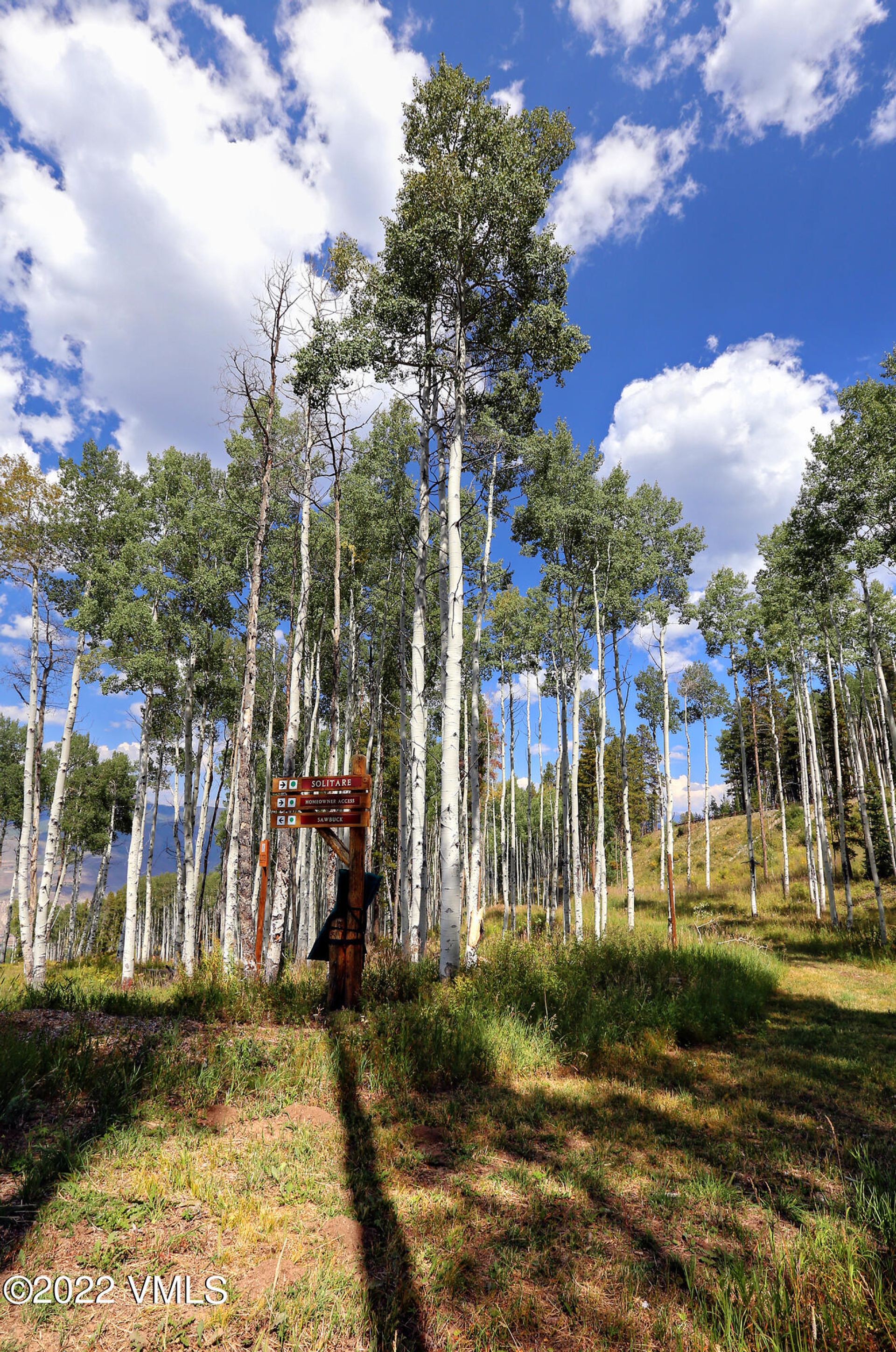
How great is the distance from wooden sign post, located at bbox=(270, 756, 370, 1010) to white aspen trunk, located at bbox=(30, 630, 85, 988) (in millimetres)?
8608

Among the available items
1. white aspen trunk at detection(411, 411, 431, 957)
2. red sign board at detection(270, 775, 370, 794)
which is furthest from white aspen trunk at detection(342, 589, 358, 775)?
red sign board at detection(270, 775, 370, 794)

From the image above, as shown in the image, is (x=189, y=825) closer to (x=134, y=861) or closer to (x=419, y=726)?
(x=134, y=861)

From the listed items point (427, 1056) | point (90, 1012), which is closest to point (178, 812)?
point (90, 1012)

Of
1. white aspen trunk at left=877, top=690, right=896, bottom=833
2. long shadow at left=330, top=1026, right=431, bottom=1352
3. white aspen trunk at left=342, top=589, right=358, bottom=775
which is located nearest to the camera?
long shadow at left=330, top=1026, right=431, bottom=1352

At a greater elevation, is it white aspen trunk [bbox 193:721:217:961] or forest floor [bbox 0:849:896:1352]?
white aspen trunk [bbox 193:721:217:961]

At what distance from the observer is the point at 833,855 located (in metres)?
29.5

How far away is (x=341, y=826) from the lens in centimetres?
724

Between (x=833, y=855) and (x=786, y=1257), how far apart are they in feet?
108

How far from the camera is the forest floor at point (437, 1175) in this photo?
2529 mm

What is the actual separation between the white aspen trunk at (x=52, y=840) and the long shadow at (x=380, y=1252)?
11701 millimetres

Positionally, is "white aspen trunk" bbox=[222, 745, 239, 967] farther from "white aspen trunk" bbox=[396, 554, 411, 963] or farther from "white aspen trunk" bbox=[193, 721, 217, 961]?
"white aspen trunk" bbox=[396, 554, 411, 963]

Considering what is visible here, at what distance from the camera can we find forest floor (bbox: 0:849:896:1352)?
8.30 feet

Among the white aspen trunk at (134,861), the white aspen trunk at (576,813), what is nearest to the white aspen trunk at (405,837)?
the white aspen trunk at (576,813)

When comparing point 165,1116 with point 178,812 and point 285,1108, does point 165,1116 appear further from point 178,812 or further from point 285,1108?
point 178,812
